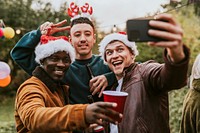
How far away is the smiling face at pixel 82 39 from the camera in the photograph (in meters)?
3.26

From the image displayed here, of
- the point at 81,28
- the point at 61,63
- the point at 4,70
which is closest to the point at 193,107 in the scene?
the point at 81,28

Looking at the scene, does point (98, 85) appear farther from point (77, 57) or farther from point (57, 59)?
point (77, 57)

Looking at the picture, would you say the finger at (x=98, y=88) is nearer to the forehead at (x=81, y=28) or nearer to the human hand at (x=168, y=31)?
the forehead at (x=81, y=28)

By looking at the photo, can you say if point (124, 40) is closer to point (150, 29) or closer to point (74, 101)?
point (74, 101)

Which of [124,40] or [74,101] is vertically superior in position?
[124,40]

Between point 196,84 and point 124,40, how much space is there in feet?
3.01

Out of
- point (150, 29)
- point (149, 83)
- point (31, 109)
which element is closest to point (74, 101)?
point (149, 83)

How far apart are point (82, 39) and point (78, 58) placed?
0.20 m

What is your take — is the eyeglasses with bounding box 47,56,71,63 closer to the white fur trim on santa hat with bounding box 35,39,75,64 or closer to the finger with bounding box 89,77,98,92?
the white fur trim on santa hat with bounding box 35,39,75,64

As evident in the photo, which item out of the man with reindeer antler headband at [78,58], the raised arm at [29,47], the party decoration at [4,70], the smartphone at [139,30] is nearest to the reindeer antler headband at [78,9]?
the man with reindeer antler headband at [78,58]

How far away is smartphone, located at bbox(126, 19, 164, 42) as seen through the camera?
1.63m

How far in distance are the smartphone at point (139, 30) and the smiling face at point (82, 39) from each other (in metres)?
1.59

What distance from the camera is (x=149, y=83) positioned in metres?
2.58

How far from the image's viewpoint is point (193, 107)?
3.36 meters
